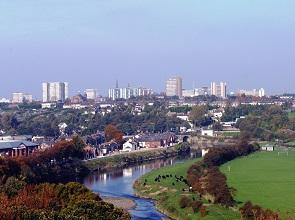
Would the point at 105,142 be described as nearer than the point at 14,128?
Yes

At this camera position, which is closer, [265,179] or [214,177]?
[214,177]

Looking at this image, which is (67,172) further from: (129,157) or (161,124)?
(161,124)

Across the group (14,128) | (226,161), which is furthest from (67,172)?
(14,128)

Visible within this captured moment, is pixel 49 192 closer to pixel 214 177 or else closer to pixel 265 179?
pixel 214 177

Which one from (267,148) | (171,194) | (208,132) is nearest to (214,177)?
(171,194)

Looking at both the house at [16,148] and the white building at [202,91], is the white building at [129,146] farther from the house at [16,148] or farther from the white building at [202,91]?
the white building at [202,91]

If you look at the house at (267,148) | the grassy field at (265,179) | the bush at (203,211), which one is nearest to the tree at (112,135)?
the house at (267,148)
